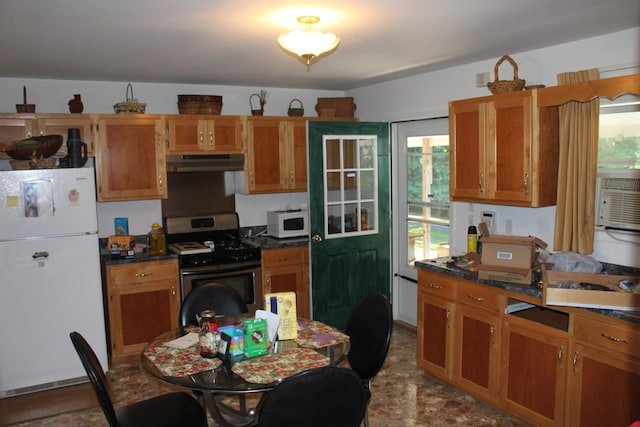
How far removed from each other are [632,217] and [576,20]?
3.98 ft

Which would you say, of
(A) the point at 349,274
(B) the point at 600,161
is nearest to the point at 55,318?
(A) the point at 349,274

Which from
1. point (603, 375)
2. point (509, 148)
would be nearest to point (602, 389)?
point (603, 375)

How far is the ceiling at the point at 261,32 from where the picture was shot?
2615 mm

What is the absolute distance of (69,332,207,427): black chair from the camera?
2.35 metres

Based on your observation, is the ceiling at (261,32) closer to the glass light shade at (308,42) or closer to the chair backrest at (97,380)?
the glass light shade at (308,42)

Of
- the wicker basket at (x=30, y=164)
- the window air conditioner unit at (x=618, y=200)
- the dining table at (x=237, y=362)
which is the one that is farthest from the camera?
the wicker basket at (x=30, y=164)

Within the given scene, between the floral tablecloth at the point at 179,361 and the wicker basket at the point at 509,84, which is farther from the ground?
the wicker basket at the point at 509,84

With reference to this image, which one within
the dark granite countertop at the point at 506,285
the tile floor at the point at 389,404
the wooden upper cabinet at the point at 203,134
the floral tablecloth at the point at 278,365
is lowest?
the tile floor at the point at 389,404

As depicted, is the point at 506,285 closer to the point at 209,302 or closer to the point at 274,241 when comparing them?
the point at 209,302

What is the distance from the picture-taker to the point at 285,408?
2068 millimetres

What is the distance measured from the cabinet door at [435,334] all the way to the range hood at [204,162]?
2117 mm

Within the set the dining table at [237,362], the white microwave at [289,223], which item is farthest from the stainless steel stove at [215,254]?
the dining table at [237,362]

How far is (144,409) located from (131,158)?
8.59 feet

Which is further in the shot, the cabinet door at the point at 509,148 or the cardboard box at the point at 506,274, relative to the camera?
the cabinet door at the point at 509,148
